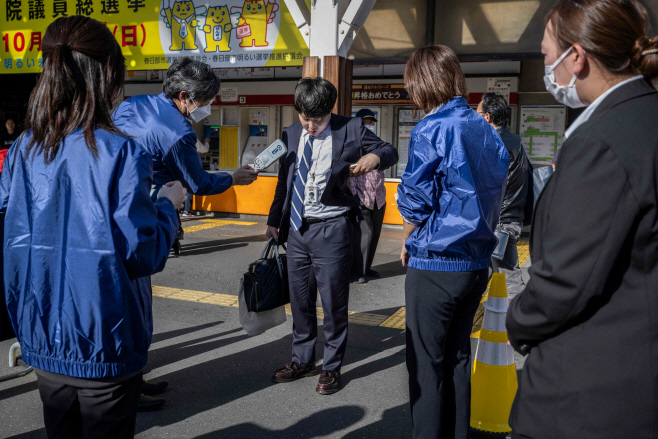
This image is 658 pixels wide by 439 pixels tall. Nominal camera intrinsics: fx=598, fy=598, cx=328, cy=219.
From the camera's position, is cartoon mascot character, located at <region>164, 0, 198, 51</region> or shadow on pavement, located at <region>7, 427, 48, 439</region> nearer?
shadow on pavement, located at <region>7, 427, 48, 439</region>

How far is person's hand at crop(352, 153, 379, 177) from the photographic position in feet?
11.4

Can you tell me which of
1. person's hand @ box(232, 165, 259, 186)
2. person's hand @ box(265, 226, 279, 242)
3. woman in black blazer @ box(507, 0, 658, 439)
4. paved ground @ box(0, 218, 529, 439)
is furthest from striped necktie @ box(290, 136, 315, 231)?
woman in black blazer @ box(507, 0, 658, 439)

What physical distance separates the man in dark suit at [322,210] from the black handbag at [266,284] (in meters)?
0.08

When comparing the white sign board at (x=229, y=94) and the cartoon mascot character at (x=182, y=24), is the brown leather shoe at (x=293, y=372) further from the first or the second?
the white sign board at (x=229, y=94)

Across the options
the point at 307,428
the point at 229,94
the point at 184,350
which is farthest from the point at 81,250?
the point at 229,94

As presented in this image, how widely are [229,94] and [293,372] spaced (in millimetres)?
11208

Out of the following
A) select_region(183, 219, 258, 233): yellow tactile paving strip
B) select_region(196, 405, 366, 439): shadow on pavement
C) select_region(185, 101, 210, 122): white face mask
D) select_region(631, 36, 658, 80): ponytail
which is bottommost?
select_region(183, 219, 258, 233): yellow tactile paving strip

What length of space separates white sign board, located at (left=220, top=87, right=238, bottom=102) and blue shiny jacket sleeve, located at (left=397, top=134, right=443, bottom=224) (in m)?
12.1

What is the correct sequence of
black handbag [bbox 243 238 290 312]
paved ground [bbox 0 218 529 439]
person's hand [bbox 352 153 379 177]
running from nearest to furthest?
paved ground [bbox 0 218 529 439]
person's hand [bbox 352 153 379 177]
black handbag [bbox 243 238 290 312]

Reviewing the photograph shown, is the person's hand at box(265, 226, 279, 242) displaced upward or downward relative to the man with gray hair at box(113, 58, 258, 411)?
downward

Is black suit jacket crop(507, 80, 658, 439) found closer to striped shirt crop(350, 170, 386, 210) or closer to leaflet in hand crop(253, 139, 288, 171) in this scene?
leaflet in hand crop(253, 139, 288, 171)

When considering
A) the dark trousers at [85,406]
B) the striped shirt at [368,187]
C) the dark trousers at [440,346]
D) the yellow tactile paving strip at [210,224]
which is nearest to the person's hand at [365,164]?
the dark trousers at [440,346]

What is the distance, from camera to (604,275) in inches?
50.5

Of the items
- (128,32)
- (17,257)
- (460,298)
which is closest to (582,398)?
(460,298)
